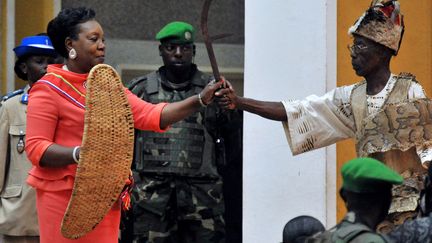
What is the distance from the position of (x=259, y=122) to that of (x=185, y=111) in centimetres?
223

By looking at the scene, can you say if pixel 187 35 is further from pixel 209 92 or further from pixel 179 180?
pixel 209 92

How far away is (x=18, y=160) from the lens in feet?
30.2

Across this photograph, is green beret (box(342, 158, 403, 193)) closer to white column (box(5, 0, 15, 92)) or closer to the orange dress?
the orange dress

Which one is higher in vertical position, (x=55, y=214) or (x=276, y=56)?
(x=276, y=56)

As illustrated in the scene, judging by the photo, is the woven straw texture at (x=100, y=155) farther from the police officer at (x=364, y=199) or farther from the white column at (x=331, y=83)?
the white column at (x=331, y=83)

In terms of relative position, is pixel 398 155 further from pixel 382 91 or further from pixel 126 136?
pixel 126 136

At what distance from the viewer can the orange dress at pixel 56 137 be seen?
23.2 feet

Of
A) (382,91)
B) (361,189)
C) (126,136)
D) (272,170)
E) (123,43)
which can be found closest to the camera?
(361,189)

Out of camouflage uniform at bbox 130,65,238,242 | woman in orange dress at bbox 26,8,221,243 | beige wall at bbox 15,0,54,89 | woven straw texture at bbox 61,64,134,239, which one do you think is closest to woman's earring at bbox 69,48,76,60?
woman in orange dress at bbox 26,8,221,243

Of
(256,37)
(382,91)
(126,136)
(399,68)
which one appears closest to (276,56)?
(256,37)

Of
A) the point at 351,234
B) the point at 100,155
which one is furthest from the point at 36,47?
the point at 351,234

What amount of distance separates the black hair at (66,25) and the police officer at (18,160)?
6.53ft

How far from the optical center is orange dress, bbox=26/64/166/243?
7.06 meters

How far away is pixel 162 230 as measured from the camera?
30.9ft
